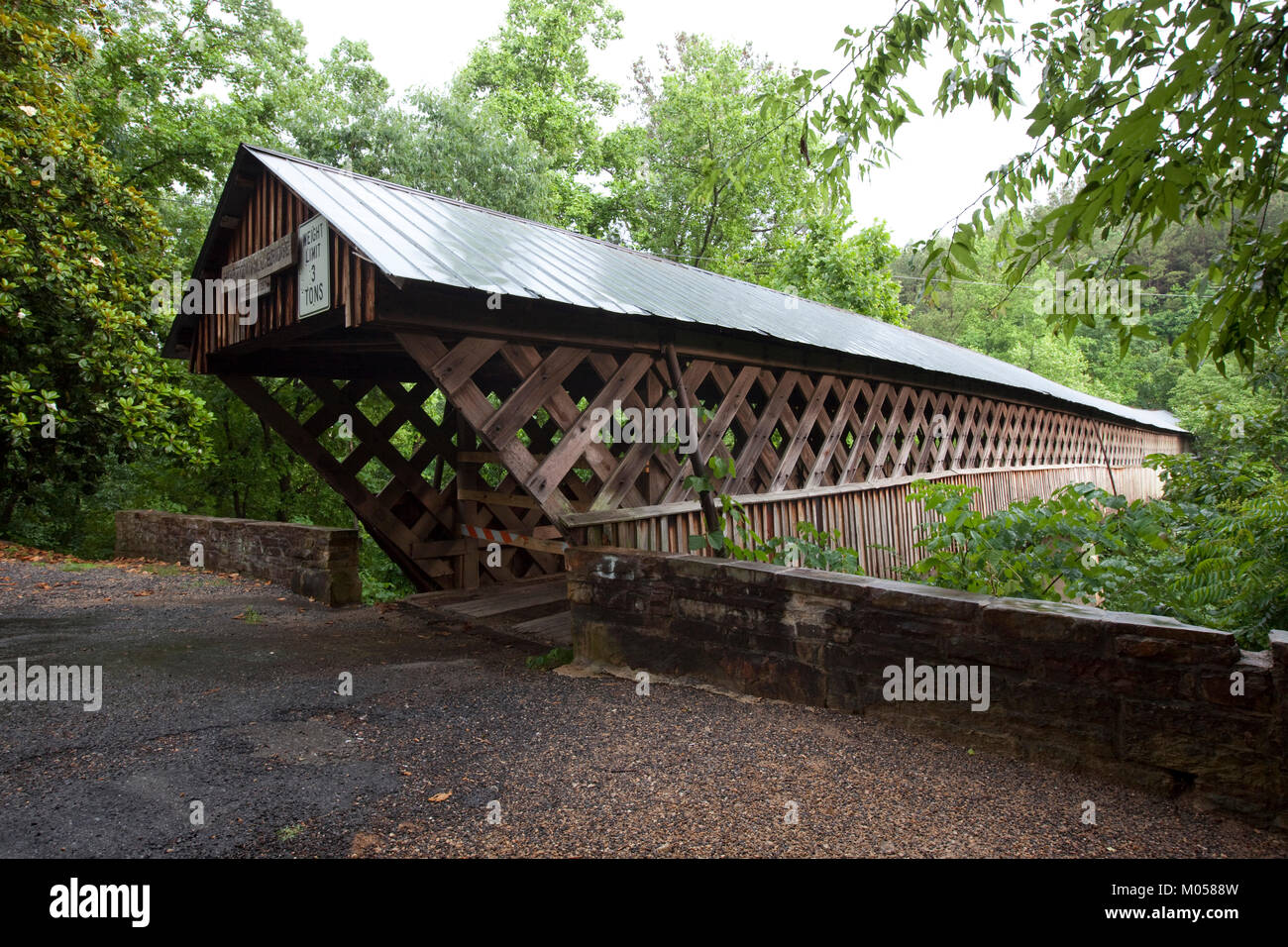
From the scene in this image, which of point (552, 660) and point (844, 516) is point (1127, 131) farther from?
point (844, 516)

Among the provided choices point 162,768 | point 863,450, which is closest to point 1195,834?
point 162,768

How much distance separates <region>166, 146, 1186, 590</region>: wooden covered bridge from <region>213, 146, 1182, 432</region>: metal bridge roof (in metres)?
0.03

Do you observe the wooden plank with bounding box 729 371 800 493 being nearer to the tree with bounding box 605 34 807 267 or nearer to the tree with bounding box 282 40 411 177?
the tree with bounding box 282 40 411 177

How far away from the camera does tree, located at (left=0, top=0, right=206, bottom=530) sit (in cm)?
760

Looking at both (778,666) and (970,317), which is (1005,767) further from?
(970,317)

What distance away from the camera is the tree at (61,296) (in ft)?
24.9

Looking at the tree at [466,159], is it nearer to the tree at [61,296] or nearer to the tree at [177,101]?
the tree at [177,101]

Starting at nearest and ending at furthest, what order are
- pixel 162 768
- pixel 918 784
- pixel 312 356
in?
pixel 918 784, pixel 162 768, pixel 312 356

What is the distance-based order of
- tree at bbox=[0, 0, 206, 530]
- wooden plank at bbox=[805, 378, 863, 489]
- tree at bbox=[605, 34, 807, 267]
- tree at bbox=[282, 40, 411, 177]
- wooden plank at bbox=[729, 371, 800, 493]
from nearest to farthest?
wooden plank at bbox=[729, 371, 800, 493], tree at bbox=[0, 0, 206, 530], wooden plank at bbox=[805, 378, 863, 489], tree at bbox=[282, 40, 411, 177], tree at bbox=[605, 34, 807, 267]

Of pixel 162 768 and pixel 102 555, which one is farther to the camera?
pixel 102 555

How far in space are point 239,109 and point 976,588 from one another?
18610 mm

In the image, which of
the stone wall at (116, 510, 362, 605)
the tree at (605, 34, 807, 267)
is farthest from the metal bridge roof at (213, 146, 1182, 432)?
the tree at (605, 34, 807, 267)

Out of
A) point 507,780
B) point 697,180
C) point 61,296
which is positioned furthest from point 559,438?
point 697,180

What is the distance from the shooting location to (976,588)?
500cm
